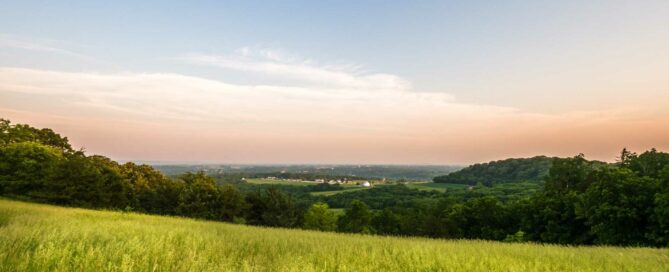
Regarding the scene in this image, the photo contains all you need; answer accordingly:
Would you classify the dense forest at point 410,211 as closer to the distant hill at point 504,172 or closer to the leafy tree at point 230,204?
the leafy tree at point 230,204

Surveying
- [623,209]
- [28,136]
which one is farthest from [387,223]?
[28,136]

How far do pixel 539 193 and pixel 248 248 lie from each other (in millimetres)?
50632

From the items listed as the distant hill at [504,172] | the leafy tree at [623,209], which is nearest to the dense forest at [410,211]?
the leafy tree at [623,209]

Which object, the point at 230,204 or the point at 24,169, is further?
the point at 230,204

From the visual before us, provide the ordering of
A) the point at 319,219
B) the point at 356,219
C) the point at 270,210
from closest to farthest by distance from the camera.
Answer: the point at 270,210
the point at 319,219
the point at 356,219

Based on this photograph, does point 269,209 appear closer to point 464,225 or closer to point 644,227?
point 464,225

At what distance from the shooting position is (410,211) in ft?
226

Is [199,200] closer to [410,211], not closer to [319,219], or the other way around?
[319,219]

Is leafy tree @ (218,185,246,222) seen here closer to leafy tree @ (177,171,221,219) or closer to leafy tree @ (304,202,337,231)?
leafy tree @ (177,171,221,219)

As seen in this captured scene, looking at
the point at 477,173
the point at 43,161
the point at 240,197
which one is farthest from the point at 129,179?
the point at 477,173

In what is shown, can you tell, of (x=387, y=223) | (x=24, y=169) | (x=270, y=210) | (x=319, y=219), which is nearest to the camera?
(x=24, y=169)

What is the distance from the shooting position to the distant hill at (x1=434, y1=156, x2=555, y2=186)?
159 m

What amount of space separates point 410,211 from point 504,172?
12560 centimetres

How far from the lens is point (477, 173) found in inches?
7446
